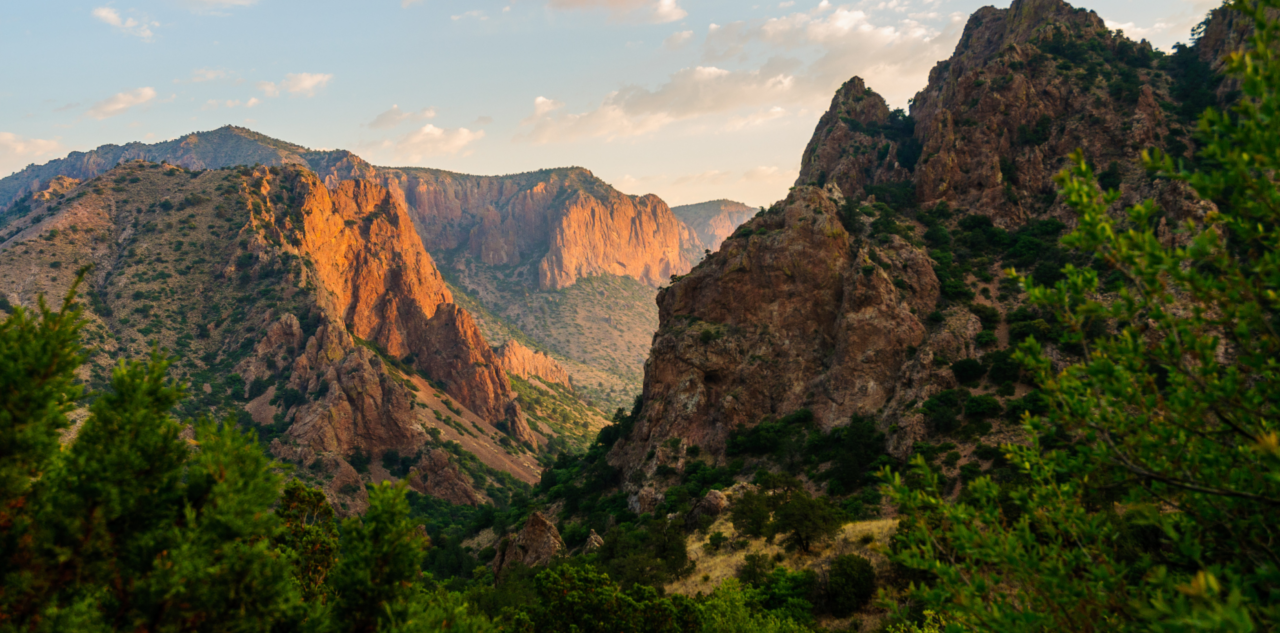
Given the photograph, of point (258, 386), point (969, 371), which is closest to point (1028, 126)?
point (969, 371)

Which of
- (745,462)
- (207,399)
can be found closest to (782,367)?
(745,462)

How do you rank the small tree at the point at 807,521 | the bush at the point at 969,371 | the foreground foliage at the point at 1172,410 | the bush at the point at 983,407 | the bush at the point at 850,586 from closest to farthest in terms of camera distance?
the foreground foliage at the point at 1172,410, the bush at the point at 850,586, the small tree at the point at 807,521, the bush at the point at 983,407, the bush at the point at 969,371

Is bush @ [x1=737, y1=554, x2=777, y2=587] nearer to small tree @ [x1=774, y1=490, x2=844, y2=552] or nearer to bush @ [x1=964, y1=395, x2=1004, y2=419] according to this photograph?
small tree @ [x1=774, y1=490, x2=844, y2=552]

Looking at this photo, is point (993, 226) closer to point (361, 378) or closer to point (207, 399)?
point (361, 378)

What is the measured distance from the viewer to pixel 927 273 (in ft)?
197

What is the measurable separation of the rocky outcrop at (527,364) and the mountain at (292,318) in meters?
30.3

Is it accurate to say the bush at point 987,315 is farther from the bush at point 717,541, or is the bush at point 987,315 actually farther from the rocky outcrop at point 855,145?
the bush at point 717,541

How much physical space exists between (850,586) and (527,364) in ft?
531

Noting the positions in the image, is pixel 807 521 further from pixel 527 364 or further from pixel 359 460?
pixel 527 364

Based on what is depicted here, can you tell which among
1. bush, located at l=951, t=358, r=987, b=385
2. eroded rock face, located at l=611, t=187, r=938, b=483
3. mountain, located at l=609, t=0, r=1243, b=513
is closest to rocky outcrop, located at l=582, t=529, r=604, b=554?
mountain, located at l=609, t=0, r=1243, b=513

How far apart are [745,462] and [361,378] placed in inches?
2694

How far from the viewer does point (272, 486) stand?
1176 cm

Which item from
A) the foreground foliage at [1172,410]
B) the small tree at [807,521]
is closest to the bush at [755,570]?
the small tree at [807,521]

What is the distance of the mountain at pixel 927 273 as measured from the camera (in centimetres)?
5112
